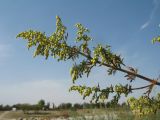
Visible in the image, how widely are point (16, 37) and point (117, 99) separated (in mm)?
1536

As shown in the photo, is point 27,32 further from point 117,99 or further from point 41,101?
point 41,101

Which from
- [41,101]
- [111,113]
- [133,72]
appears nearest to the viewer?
[133,72]

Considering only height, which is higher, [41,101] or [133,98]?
[41,101]

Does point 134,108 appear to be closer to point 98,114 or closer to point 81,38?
point 81,38

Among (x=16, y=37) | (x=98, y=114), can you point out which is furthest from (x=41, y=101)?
(x=16, y=37)

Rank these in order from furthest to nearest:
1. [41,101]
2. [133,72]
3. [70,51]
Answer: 1. [41,101]
2. [70,51]
3. [133,72]

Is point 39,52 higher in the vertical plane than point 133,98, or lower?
higher

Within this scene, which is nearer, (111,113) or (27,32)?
(27,32)

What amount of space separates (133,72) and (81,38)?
36.3 inches

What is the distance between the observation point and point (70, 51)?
487 cm

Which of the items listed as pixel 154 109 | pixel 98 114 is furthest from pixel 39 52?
pixel 98 114

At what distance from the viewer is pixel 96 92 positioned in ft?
15.6

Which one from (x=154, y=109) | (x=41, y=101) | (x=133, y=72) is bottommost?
(x=154, y=109)

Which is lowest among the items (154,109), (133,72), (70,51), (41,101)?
(154,109)
